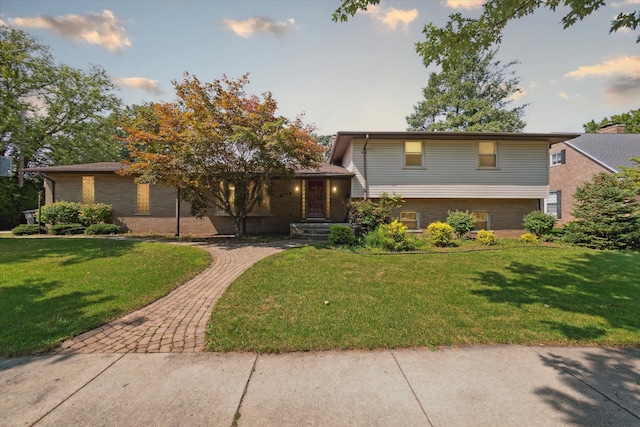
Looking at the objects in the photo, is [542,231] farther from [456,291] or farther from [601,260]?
[456,291]

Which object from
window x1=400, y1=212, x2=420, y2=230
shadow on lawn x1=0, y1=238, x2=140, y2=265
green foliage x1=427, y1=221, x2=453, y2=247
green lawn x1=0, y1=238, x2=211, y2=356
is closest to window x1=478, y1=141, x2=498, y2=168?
window x1=400, y1=212, x2=420, y2=230

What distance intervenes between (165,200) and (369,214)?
10.9 meters

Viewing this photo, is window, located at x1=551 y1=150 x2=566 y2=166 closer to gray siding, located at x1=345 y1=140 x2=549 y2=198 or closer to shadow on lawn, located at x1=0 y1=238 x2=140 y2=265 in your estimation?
gray siding, located at x1=345 y1=140 x2=549 y2=198

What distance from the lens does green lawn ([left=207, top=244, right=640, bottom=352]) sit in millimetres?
3551

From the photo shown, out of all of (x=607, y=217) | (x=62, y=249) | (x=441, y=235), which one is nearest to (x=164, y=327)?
(x=62, y=249)

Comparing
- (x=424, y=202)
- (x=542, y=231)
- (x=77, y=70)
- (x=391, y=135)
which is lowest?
(x=542, y=231)

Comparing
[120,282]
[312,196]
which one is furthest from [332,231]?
[120,282]

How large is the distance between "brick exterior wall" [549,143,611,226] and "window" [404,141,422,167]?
517 inches

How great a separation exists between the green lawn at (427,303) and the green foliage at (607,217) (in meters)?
2.27

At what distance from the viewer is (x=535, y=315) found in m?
4.27

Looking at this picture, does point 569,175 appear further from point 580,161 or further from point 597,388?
point 597,388

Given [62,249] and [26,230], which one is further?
[26,230]

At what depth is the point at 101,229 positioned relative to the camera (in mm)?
13078

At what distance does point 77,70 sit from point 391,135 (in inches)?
1215
